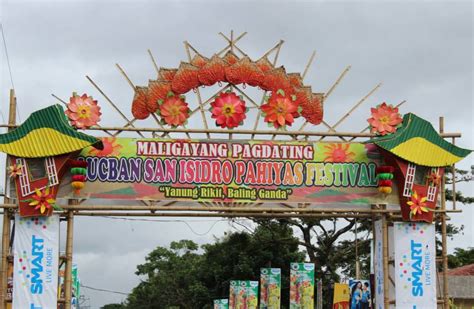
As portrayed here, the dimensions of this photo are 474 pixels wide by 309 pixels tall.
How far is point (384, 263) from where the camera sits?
40.2 feet

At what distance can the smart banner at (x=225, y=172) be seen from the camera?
12.0 meters

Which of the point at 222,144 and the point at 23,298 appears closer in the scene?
the point at 23,298

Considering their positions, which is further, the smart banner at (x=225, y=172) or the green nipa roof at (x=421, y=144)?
the green nipa roof at (x=421, y=144)

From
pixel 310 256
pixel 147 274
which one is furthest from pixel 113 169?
pixel 147 274

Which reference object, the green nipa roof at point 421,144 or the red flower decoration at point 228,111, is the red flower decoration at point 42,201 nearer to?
the red flower decoration at point 228,111

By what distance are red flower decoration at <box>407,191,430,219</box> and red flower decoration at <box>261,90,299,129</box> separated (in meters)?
2.27

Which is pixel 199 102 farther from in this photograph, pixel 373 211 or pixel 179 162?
pixel 373 211

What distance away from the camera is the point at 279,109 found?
12242 millimetres

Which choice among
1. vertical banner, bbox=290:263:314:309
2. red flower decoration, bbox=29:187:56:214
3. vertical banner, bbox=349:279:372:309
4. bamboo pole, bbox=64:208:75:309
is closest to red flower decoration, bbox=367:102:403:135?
vertical banner, bbox=349:279:372:309

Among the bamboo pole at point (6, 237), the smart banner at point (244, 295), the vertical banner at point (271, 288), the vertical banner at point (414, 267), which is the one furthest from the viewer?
the smart banner at point (244, 295)

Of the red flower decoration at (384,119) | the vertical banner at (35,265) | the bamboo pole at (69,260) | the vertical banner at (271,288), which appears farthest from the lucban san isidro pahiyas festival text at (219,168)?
the vertical banner at (271,288)

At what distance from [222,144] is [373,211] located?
260 centimetres

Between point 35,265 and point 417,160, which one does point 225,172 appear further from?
point 35,265

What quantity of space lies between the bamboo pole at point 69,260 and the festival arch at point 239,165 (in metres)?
0.02
